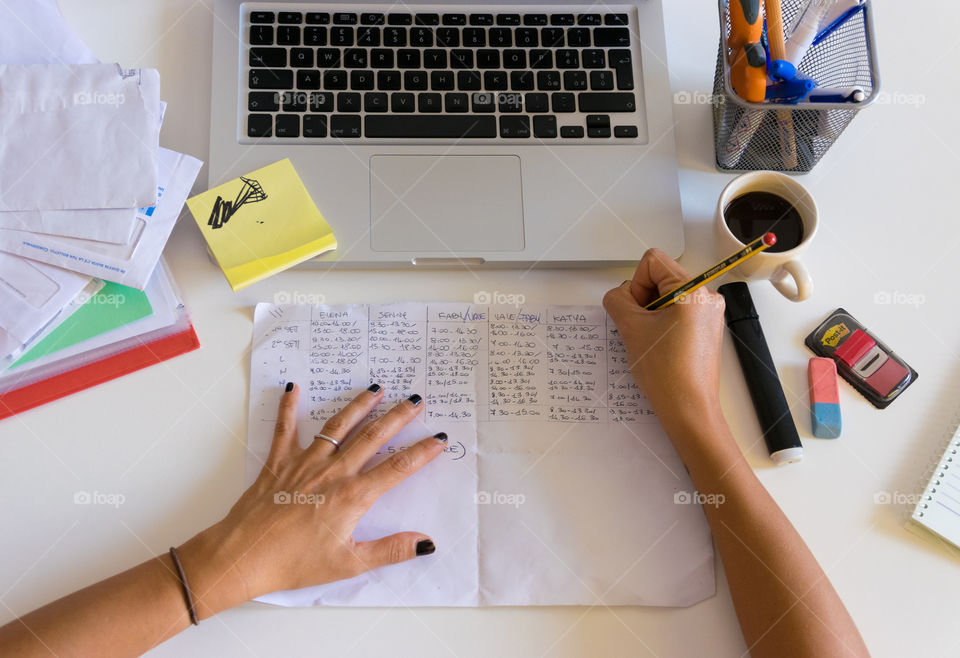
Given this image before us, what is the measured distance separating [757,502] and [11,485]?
2.64 feet

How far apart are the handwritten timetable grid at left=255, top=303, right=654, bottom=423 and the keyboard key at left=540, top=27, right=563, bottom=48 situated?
33 cm

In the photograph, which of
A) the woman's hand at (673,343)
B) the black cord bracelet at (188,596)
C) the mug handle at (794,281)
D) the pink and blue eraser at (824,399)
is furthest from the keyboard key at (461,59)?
the black cord bracelet at (188,596)

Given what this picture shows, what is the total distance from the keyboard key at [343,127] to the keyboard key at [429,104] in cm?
8

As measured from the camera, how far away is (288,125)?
2.82 feet

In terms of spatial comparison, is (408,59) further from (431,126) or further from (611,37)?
(611,37)

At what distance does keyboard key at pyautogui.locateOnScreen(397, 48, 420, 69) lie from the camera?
88 centimetres

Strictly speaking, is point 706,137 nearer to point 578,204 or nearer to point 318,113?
point 578,204

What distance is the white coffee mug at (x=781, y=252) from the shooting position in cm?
80

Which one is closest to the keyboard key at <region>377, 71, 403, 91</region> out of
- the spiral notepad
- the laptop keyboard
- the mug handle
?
the laptop keyboard

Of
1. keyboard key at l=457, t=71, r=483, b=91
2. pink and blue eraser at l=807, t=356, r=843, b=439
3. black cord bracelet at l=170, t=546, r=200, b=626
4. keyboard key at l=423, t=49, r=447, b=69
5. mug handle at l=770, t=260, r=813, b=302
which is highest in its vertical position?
keyboard key at l=423, t=49, r=447, b=69

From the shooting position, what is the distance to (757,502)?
2.48 feet

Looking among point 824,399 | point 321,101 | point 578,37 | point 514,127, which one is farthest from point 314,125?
point 824,399

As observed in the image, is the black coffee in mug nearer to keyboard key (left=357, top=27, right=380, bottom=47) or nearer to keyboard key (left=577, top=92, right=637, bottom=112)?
keyboard key (left=577, top=92, right=637, bottom=112)

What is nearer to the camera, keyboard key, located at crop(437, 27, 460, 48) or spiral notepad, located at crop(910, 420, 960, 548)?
spiral notepad, located at crop(910, 420, 960, 548)
